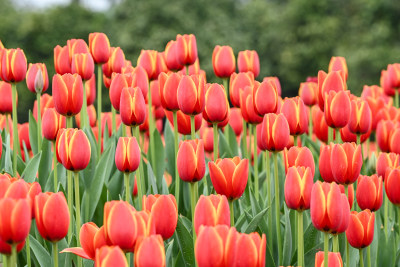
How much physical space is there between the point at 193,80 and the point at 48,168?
985mm

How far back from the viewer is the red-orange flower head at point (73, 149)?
211 cm

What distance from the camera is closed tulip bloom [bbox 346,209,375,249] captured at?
2.08 meters

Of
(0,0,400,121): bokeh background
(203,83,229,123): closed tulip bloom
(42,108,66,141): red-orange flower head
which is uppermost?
(0,0,400,121): bokeh background

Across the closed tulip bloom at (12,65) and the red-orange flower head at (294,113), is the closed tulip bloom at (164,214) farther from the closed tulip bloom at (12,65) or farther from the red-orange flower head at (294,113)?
the closed tulip bloom at (12,65)

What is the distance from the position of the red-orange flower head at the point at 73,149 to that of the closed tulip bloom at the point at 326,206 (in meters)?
0.76

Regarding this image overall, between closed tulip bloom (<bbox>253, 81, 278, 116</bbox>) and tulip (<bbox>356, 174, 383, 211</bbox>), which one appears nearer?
tulip (<bbox>356, 174, 383, 211</bbox>)

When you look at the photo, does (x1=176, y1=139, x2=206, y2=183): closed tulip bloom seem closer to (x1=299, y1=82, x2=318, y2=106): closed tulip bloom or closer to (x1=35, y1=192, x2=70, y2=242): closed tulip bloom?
(x1=35, y1=192, x2=70, y2=242): closed tulip bloom

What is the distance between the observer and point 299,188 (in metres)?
1.98

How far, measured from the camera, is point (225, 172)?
2102 mm

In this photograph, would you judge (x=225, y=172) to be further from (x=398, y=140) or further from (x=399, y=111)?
(x=399, y=111)

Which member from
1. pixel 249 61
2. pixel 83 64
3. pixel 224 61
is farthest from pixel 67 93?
pixel 249 61

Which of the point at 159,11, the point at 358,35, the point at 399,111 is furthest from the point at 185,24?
the point at 399,111

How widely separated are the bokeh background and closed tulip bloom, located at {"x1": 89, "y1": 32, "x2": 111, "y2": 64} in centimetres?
1776

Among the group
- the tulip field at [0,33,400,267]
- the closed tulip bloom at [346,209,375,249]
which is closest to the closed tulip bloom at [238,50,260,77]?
the tulip field at [0,33,400,267]
